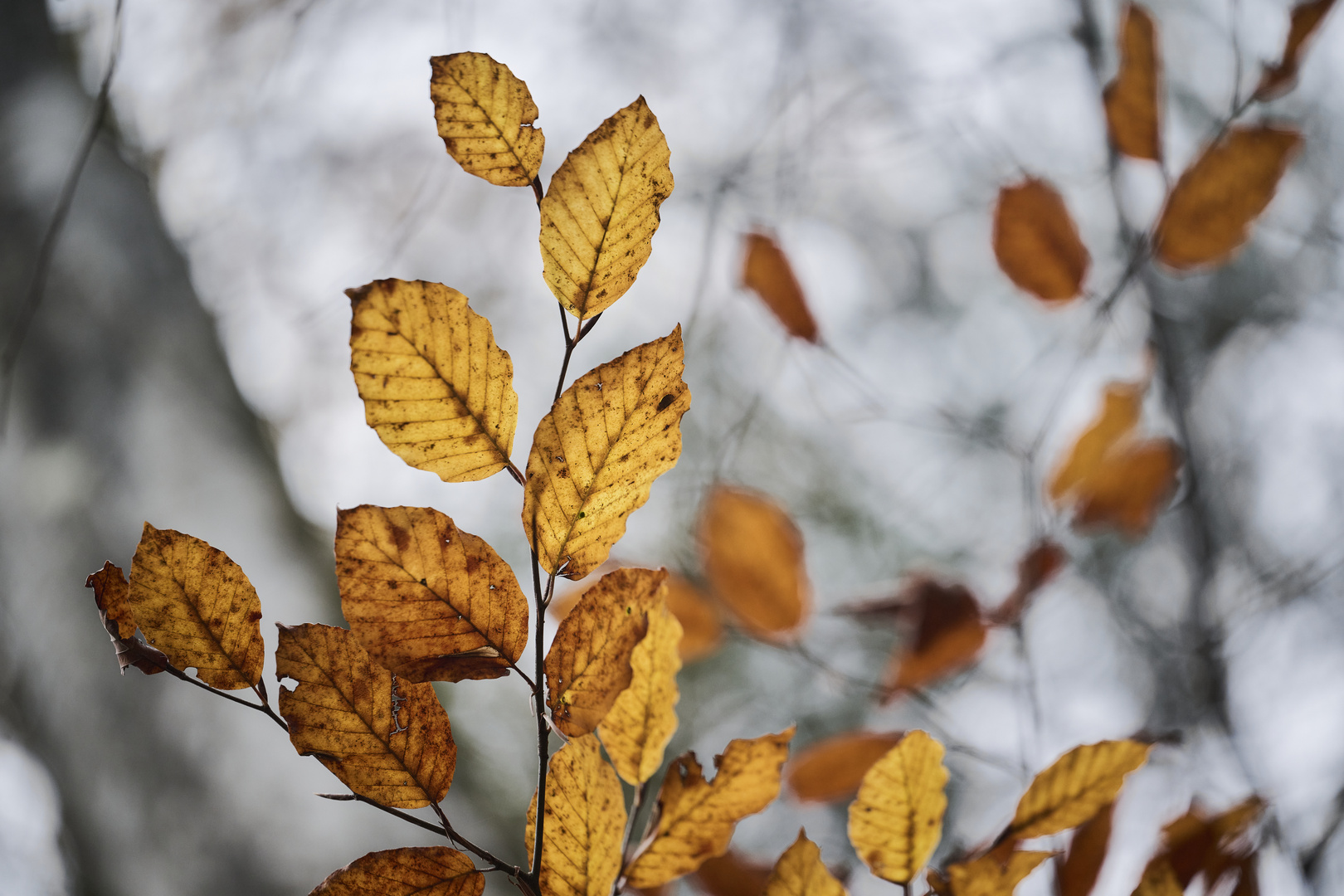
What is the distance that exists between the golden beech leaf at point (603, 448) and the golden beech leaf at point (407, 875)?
91 mm

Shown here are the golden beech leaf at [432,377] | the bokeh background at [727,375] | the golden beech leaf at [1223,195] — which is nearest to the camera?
the golden beech leaf at [432,377]

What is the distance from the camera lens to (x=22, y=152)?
803 mm

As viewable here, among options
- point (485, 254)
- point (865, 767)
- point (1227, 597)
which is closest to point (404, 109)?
point (485, 254)

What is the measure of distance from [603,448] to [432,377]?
42mm

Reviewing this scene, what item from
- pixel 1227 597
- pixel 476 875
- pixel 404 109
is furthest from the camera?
pixel 404 109

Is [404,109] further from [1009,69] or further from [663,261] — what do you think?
[1009,69]

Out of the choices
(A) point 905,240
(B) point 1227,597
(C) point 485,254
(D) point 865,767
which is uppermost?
(C) point 485,254

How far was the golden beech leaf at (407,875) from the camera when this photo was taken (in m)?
0.17

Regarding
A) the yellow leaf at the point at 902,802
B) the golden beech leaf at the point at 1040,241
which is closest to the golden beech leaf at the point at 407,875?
the yellow leaf at the point at 902,802

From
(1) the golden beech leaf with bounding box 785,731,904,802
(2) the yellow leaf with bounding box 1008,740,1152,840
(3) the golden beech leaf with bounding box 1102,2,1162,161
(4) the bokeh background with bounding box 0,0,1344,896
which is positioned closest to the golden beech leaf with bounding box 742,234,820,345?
(4) the bokeh background with bounding box 0,0,1344,896

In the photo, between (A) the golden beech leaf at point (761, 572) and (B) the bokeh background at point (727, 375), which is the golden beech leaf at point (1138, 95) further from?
(A) the golden beech leaf at point (761, 572)

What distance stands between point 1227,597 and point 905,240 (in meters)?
0.88

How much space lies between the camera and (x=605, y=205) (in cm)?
16

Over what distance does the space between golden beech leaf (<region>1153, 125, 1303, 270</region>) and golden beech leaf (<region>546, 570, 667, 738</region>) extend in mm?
591
